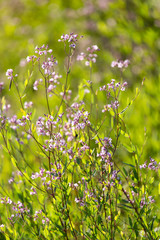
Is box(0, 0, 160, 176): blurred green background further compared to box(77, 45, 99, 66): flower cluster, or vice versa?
box(0, 0, 160, 176): blurred green background

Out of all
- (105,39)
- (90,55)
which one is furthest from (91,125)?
(105,39)

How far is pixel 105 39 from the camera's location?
22.2 ft

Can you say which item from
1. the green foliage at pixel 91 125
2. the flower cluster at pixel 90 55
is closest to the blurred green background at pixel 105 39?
the green foliage at pixel 91 125

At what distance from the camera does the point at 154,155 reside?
2.81 metres

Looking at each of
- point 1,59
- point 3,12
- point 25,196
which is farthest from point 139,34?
point 3,12

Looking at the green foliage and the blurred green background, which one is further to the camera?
the blurred green background

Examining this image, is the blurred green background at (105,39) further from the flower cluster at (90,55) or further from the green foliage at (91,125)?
the flower cluster at (90,55)

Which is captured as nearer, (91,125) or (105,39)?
(91,125)

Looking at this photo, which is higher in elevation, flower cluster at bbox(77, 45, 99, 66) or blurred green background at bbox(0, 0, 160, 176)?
blurred green background at bbox(0, 0, 160, 176)

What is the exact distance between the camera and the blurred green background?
3.54 meters

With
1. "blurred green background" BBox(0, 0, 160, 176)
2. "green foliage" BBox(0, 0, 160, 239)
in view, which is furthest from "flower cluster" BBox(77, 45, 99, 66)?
"blurred green background" BBox(0, 0, 160, 176)

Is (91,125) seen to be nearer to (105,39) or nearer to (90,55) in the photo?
(90,55)

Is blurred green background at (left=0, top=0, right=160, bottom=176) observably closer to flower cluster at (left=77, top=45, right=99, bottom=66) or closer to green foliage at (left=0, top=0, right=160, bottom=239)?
green foliage at (left=0, top=0, right=160, bottom=239)

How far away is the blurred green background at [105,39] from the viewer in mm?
3543
